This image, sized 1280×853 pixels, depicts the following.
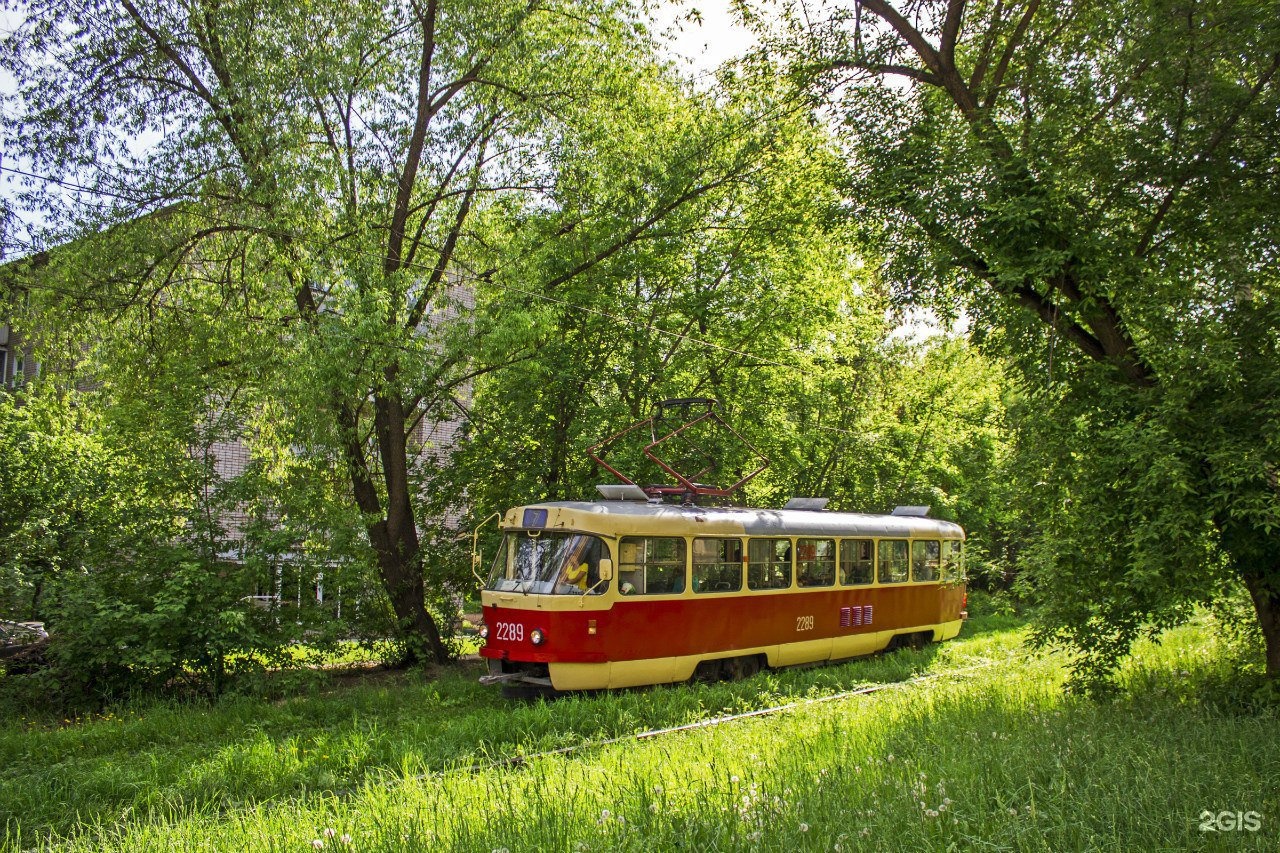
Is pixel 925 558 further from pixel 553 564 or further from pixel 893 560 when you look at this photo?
pixel 553 564

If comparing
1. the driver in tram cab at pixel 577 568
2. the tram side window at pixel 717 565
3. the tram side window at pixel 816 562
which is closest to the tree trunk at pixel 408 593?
the driver in tram cab at pixel 577 568

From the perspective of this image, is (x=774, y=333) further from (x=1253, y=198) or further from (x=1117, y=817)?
(x=1117, y=817)

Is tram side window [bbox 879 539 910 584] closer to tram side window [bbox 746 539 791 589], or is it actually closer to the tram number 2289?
tram side window [bbox 746 539 791 589]

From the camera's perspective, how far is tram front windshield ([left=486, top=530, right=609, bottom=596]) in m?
12.2

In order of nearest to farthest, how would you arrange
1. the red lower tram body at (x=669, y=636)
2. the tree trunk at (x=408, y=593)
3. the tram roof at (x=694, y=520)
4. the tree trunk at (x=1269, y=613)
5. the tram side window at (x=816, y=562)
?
1. the tree trunk at (x=1269, y=613)
2. the red lower tram body at (x=669, y=636)
3. the tram roof at (x=694, y=520)
4. the tram side window at (x=816, y=562)
5. the tree trunk at (x=408, y=593)

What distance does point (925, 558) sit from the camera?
18.5 metres

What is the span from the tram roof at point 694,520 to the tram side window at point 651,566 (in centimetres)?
17

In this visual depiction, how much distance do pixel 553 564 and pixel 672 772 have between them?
17.9 ft

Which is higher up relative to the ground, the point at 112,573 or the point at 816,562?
the point at 816,562

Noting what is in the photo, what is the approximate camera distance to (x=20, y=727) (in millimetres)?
11430

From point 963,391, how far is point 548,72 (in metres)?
14.6

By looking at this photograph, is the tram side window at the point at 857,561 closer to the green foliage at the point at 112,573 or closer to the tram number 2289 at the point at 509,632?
the tram number 2289 at the point at 509,632

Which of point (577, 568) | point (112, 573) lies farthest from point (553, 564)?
point (112, 573)

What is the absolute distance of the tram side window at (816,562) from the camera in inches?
597
